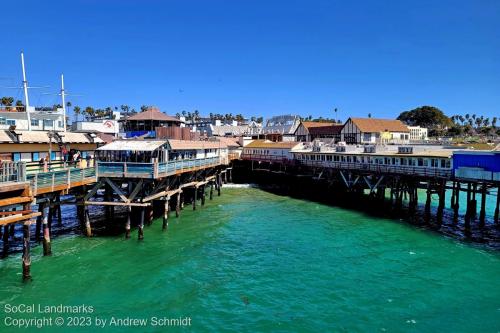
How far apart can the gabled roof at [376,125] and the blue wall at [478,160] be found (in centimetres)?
3885

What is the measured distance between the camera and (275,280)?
21438mm

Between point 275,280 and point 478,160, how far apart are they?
23153 millimetres

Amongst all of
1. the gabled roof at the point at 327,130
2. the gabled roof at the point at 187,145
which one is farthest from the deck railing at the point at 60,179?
the gabled roof at the point at 327,130

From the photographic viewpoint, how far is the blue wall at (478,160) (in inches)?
1218

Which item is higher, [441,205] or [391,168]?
[391,168]

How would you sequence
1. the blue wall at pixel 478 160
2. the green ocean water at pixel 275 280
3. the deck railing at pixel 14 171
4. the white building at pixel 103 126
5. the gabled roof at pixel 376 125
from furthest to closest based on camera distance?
the white building at pixel 103 126, the gabled roof at pixel 376 125, the blue wall at pixel 478 160, the deck railing at pixel 14 171, the green ocean water at pixel 275 280

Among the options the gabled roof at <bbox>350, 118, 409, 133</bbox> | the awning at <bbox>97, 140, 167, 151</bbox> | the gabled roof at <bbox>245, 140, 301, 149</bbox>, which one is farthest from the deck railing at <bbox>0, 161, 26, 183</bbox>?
the gabled roof at <bbox>350, 118, 409, 133</bbox>

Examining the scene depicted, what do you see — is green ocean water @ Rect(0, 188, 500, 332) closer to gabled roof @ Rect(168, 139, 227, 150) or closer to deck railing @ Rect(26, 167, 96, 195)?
deck railing @ Rect(26, 167, 96, 195)

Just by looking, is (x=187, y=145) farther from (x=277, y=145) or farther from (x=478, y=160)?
(x=277, y=145)

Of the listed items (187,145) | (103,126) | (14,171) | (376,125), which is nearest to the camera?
(14,171)

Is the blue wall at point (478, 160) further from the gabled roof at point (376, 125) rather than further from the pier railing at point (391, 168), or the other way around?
the gabled roof at point (376, 125)

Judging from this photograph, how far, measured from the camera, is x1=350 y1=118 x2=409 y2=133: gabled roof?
73188mm

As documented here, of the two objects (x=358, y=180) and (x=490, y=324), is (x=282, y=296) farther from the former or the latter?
(x=358, y=180)

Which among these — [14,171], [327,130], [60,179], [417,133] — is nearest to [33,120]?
[60,179]
